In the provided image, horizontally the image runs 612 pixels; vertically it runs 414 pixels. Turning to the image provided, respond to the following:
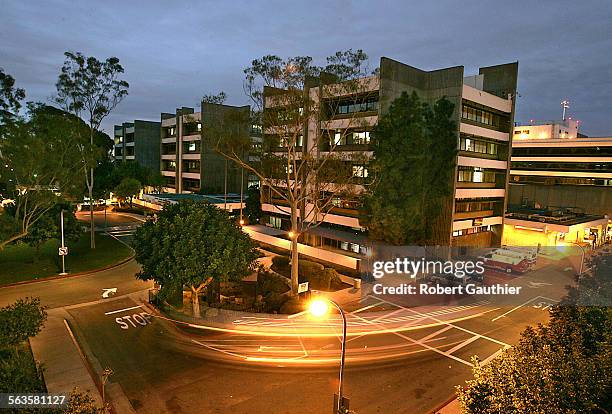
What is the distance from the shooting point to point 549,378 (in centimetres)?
959

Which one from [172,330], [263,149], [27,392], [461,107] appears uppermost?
[461,107]

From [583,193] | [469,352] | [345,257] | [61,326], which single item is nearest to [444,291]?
[345,257]

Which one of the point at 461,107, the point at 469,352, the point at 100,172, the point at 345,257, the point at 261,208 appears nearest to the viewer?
the point at 469,352

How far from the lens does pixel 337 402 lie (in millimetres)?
13219

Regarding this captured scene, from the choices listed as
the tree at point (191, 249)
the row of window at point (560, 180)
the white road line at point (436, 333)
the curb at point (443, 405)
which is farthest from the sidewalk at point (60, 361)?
the row of window at point (560, 180)

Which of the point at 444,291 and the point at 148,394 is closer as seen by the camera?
the point at 148,394

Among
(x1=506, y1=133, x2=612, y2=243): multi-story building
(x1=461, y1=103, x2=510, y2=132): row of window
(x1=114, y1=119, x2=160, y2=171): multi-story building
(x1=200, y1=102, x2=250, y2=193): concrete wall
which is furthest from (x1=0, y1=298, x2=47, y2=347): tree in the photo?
(x1=114, y1=119, x2=160, y2=171): multi-story building

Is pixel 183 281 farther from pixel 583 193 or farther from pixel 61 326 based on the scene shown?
pixel 583 193

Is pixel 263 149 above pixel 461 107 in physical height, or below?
below

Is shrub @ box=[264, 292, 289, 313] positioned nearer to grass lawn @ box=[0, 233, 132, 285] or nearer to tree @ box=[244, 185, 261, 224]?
grass lawn @ box=[0, 233, 132, 285]

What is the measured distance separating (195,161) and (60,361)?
6542 cm

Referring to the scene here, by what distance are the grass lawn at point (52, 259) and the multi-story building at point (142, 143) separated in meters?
54.5

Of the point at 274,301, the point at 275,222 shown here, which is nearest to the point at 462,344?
the point at 274,301

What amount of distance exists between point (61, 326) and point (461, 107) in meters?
37.9
